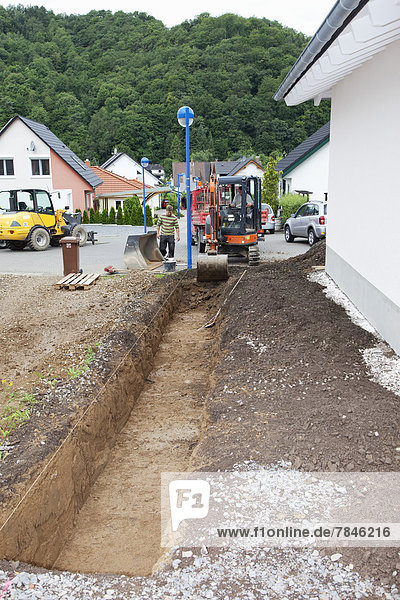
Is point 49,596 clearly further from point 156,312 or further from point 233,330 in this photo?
point 156,312

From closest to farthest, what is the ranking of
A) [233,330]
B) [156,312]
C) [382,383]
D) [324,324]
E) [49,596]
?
[49,596] → [382,383] → [324,324] → [233,330] → [156,312]

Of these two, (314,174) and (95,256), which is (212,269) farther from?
(314,174)

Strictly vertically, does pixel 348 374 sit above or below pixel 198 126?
below

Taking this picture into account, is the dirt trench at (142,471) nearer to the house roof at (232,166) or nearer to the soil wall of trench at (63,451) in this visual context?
the soil wall of trench at (63,451)

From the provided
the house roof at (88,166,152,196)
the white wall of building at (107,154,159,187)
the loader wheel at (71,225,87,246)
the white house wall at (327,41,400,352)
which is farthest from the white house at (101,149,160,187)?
the white house wall at (327,41,400,352)

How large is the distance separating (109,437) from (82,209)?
34739 millimetres

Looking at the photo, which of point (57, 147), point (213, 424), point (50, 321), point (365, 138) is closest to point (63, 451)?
point (213, 424)

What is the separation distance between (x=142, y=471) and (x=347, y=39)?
5.06m

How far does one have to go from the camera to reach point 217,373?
7.12 meters

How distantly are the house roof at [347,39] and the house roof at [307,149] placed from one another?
22.5 metres

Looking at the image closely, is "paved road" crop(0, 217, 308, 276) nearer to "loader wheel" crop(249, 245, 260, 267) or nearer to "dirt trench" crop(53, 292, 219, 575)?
"loader wheel" crop(249, 245, 260, 267)

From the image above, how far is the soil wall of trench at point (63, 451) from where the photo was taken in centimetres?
415

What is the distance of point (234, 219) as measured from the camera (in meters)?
16.1

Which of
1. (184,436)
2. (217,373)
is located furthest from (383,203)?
(184,436)
